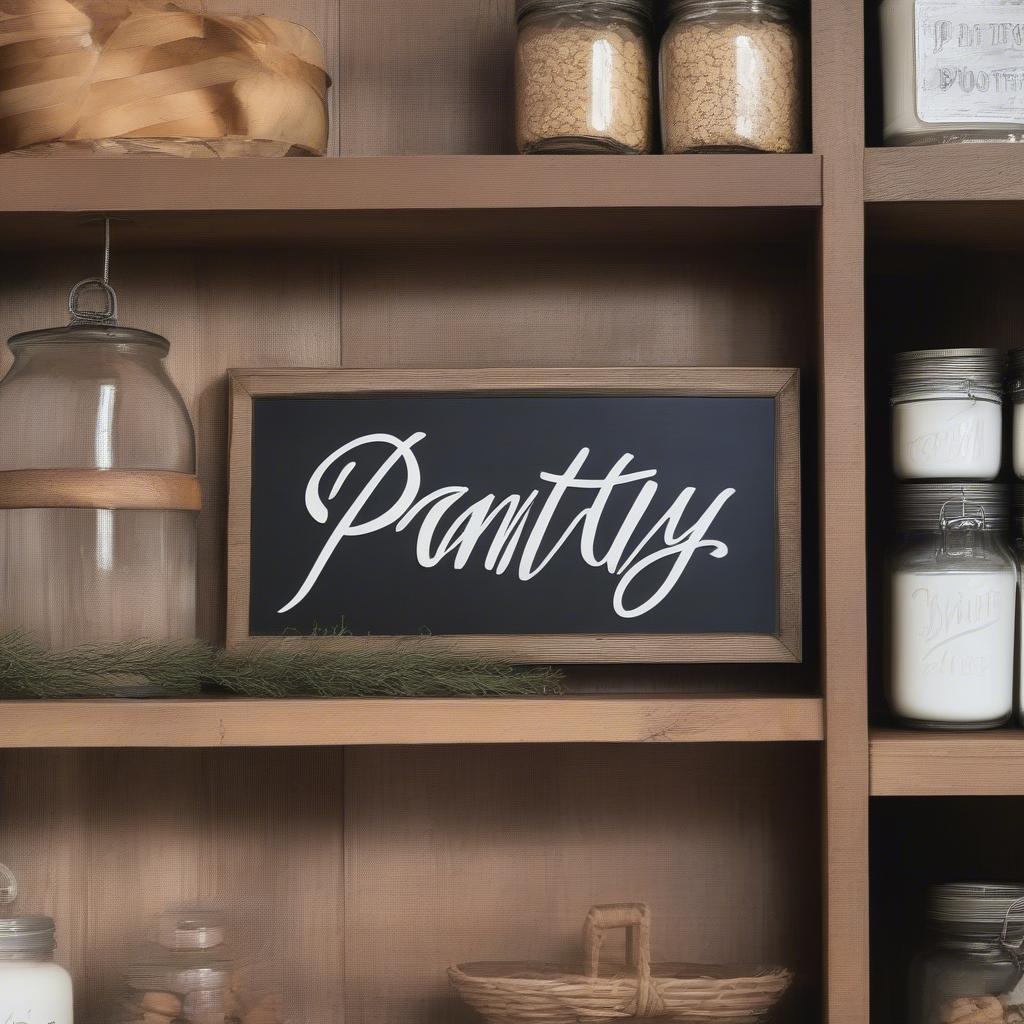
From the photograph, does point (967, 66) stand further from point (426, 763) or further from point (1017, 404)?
point (426, 763)

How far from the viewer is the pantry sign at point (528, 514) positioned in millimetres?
1008

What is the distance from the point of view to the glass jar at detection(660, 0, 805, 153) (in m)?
0.92

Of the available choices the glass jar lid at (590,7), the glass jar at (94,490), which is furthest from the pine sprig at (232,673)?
the glass jar lid at (590,7)

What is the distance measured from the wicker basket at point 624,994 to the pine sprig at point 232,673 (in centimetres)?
23

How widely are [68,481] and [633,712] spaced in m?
0.48

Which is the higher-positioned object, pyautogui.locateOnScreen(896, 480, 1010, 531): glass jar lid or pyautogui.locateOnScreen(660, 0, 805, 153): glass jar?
pyautogui.locateOnScreen(660, 0, 805, 153): glass jar

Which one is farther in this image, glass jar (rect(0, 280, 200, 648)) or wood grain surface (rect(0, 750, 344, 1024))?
wood grain surface (rect(0, 750, 344, 1024))

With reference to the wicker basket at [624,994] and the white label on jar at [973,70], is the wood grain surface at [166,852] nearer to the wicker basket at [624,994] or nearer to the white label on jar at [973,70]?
the wicker basket at [624,994]

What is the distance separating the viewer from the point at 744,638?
39.6 inches

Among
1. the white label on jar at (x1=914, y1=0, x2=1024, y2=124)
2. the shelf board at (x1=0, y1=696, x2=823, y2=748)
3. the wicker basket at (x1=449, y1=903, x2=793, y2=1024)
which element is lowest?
the wicker basket at (x1=449, y1=903, x2=793, y2=1024)

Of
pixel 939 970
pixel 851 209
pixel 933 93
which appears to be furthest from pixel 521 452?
pixel 939 970

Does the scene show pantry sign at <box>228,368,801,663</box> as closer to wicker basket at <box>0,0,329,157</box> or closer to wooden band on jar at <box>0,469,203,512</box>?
wooden band on jar at <box>0,469,203,512</box>

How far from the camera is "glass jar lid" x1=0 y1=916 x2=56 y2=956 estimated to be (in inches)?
36.3

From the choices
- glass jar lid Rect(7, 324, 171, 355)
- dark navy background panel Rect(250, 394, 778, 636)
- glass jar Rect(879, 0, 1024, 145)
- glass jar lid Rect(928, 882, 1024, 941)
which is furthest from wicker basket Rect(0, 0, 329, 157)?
glass jar lid Rect(928, 882, 1024, 941)
